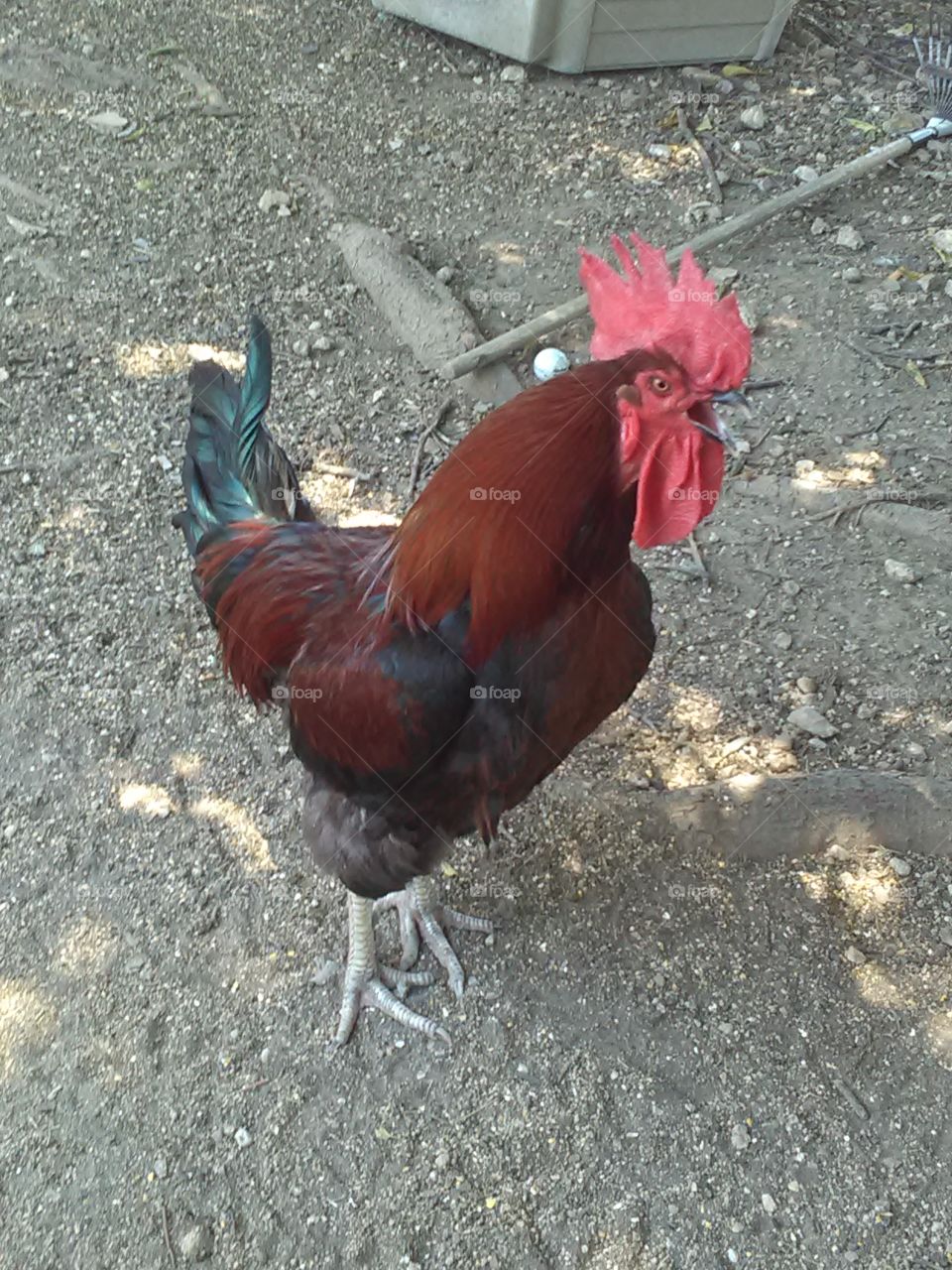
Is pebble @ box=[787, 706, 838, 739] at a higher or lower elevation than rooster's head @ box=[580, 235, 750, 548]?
lower

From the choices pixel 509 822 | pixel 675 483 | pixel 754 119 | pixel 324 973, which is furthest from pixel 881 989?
pixel 754 119

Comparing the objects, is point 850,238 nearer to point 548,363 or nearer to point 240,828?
point 548,363

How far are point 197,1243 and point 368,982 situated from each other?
0.84 m

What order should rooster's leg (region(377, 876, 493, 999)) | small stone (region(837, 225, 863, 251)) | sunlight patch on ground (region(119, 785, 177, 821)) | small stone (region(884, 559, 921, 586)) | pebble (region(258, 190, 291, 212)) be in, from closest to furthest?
rooster's leg (region(377, 876, 493, 999)) < sunlight patch on ground (region(119, 785, 177, 821)) < small stone (region(884, 559, 921, 586)) < small stone (region(837, 225, 863, 251)) < pebble (region(258, 190, 291, 212))

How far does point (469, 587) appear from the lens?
2.47 meters

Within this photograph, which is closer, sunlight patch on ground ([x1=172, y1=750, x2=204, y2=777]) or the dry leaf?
sunlight patch on ground ([x1=172, y1=750, x2=204, y2=777])

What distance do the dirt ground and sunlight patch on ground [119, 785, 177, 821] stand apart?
0.07 ft

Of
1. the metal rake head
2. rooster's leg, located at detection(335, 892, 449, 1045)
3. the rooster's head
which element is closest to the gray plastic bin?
the metal rake head

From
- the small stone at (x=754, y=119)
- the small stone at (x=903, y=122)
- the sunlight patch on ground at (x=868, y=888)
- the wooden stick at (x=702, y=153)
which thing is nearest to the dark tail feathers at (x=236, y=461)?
the sunlight patch on ground at (x=868, y=888)

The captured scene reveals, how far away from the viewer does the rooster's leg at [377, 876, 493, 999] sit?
11.2 ft

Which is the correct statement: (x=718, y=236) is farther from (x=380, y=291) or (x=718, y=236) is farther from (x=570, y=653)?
(x=570, y=653)

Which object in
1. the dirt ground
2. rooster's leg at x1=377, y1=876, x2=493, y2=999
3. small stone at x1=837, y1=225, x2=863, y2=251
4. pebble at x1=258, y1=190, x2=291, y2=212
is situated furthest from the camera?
pebble at x1=258, y1=190, x2=291, y2=212

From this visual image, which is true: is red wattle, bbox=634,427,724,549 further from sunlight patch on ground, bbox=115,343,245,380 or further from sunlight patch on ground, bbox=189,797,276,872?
sunlight patch on ground, bbox=115,343,245,380

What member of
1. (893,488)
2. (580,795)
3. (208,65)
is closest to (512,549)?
(580,795)
